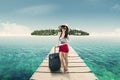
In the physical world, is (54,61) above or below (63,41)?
below

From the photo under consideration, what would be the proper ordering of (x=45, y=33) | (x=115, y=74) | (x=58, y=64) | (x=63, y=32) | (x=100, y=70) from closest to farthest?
1. (x=63, y=32)
2. (x=58, y=64)
3. (x=115, y=74)
4. (x=100, y=70)
5. (x=45, y=33)

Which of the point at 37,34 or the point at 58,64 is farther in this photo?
the point at 37,34

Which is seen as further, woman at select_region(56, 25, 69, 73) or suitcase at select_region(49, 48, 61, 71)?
suitcase at select_region(49, 48, 61, 71)

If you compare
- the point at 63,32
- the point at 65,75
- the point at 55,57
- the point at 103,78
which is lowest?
the point at 103,78

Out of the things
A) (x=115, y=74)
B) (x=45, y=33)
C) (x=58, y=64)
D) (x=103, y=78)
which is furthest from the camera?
(x=45, y=33)

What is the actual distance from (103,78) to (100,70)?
2185 mm

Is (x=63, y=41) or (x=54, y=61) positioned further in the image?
(x=54, y=61)

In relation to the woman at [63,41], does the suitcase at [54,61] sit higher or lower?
lower

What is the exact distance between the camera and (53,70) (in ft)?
28.1

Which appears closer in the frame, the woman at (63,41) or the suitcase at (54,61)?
the woman at (63,41)

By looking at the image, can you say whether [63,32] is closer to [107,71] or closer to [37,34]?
[107,71]

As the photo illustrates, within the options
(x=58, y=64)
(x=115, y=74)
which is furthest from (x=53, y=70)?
(x=115, y=74)

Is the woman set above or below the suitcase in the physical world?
above

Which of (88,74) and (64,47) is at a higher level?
(64,47)
